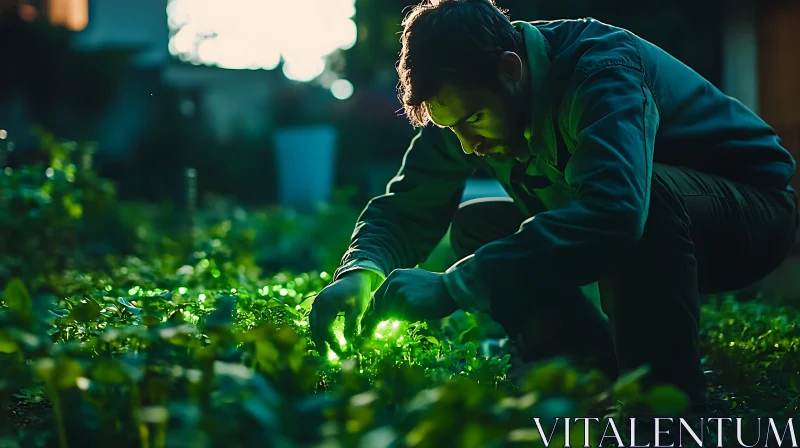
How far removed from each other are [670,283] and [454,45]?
78cm

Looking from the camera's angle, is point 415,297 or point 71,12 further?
point 71,12

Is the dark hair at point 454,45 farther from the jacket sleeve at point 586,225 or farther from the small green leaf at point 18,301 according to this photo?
the small green leaf at point 18,301

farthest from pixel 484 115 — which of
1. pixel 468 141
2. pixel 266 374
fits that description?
pixel 266 374

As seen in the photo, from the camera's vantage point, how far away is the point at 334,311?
2.05m

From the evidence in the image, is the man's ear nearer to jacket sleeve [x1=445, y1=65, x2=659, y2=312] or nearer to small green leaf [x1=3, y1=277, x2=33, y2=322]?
jacket sleeve [x1=445, y1=65, x2=659, y2=312]

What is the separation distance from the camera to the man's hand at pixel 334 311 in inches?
79.4

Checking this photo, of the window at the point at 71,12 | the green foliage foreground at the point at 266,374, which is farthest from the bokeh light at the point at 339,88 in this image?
the green foliage foreground at the point at 266,374

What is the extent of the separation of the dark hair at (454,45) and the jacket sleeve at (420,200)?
1.58ft

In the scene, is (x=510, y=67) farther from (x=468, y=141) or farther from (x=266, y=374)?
(x=266, y=374)

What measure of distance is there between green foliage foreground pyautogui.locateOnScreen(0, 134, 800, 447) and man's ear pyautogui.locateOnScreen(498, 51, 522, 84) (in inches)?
26.4

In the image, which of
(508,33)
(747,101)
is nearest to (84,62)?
(747,101)

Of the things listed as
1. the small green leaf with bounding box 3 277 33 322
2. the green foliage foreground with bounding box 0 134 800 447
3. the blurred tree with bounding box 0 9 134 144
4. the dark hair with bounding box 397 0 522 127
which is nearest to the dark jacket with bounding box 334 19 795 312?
the dark hair with bounding box 397 0 522 127

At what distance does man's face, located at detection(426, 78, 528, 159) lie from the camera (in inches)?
84.0

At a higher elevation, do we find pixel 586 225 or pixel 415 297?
pixel 586 225
